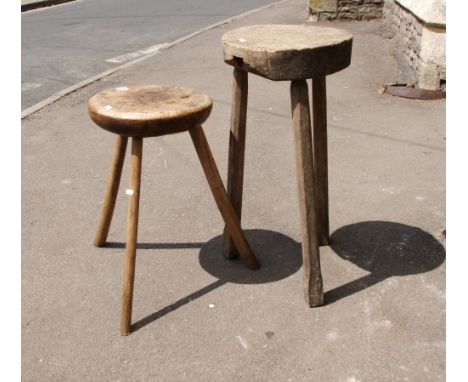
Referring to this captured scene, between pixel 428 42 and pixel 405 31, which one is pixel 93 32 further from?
pixel 428 42

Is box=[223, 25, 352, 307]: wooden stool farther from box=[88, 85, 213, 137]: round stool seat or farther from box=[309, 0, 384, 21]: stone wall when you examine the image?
box=[309, 0, 384, 21]: stone wall

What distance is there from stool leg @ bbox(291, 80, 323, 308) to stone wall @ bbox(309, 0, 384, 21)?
7.86 metres

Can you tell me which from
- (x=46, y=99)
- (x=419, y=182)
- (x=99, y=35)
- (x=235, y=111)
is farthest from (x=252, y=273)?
(x=99, y=35)

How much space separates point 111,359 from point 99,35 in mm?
9004

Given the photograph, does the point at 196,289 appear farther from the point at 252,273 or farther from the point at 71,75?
the point at 71,75

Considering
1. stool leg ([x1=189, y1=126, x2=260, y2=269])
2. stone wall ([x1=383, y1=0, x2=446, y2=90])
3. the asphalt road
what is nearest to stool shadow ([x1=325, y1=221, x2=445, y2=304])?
stool leg ([x1=189, y1=126, x2=260, y2=269])

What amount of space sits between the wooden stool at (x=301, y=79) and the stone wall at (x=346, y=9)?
7.47m

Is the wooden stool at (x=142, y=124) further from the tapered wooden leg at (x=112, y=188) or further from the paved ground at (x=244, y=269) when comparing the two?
the paved ground at (x=244, y=269)

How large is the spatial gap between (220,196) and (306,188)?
0.43 meters

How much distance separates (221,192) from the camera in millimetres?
2707

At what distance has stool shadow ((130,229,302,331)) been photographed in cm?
278

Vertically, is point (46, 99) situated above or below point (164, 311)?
above

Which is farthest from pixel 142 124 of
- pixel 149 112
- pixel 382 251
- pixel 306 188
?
pixel 382 251

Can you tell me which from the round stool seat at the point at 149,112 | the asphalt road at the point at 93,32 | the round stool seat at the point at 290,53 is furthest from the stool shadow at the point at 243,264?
the asphalt road at the point at 93,32
